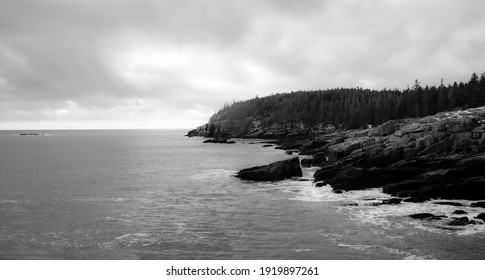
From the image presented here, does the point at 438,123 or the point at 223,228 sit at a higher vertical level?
the point at 438,123

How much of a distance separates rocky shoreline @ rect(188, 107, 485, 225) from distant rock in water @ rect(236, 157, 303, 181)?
0.15m

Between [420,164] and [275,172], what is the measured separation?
19.6 metres

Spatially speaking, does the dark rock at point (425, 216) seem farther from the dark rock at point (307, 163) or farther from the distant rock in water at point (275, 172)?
the dark rock at point (307, 163)

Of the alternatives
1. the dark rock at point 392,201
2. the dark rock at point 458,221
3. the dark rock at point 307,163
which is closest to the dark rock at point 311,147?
the dark rock at point 307,163

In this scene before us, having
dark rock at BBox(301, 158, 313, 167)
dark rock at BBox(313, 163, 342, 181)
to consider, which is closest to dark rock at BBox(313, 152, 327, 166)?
dark rock at BBox(301, 158, 313, 167)

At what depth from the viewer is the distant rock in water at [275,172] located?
178ft

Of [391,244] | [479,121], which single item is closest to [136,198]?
[391,244]

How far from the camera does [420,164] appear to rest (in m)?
48.8

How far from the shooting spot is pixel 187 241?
26734 millimetres

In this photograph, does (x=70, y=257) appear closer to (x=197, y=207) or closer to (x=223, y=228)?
(x=223, y=228)

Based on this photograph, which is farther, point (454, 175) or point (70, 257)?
point (454, 175)

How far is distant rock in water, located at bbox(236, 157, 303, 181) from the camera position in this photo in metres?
54.1

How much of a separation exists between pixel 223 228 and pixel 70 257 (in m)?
11.4

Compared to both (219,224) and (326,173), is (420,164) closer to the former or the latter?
(326,173)
